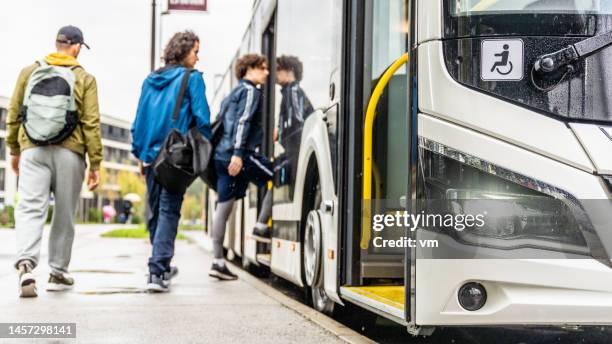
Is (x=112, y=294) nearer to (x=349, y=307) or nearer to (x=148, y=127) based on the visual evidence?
(x=148, y=127)

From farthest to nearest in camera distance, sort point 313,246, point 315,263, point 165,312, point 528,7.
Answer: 1. point 313,246
2. point 165,312
3. point 315,263
4. point 528,7

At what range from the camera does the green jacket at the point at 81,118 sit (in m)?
7.05

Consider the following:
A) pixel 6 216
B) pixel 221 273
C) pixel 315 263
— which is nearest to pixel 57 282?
pixel 221 273

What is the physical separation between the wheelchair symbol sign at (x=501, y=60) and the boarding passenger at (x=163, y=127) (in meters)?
3.99

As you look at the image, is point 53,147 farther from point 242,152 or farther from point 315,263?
point 315,263

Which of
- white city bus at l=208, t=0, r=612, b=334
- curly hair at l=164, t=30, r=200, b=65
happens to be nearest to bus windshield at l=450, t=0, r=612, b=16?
white city bus at l=208, t=0, r=612, b=334

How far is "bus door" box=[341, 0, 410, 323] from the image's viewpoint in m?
5.07

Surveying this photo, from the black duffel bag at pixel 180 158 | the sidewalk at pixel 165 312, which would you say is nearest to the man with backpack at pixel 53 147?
the sidewalk at pixel 165 312

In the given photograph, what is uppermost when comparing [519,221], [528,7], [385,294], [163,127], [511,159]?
[528,7]

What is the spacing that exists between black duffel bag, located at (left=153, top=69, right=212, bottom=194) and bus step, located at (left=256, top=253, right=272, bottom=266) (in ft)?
4.06

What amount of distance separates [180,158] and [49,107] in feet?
3.49

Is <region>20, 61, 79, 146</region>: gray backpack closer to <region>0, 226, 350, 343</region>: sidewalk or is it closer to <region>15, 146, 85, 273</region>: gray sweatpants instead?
<region>15, 146, 85, 273</region>: gray sweatpants

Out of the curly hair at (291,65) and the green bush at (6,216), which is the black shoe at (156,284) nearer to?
the curly hair at (291,65)

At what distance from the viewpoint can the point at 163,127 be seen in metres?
7.60
